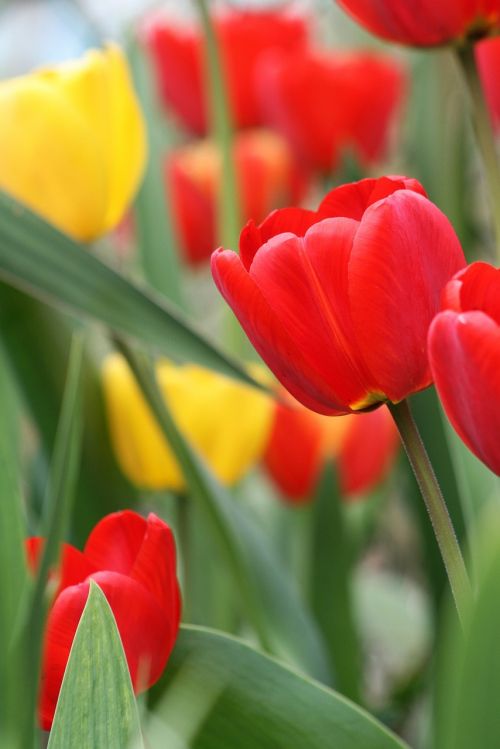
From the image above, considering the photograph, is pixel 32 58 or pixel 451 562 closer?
pixel 451 562

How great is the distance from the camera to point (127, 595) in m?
0.20

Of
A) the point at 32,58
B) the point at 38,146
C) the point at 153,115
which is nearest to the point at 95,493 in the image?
the point at 38,146

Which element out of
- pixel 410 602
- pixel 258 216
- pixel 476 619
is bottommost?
pixel 410 602

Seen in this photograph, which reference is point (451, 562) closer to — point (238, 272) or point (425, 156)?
point (238, 272)

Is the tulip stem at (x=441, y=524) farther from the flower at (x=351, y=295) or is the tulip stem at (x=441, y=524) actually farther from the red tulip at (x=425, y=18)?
the red tulip at (x=425, y=18)

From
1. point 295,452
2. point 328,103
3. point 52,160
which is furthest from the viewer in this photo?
point 328,103

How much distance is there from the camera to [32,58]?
1.18m

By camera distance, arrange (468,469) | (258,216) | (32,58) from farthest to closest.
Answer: (32,58) → (258,216) → (468,469)

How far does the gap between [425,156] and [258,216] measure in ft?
0.45

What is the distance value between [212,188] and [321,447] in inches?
8.2

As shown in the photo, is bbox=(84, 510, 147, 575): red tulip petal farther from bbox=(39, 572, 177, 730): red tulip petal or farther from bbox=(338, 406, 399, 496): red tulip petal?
bbox=(338, 406, 399, 496): red tulip petal

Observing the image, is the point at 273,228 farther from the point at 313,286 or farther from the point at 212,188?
the point at 212,188

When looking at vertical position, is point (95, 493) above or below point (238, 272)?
below

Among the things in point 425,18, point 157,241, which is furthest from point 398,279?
point 157,241
